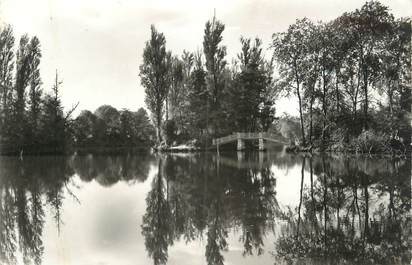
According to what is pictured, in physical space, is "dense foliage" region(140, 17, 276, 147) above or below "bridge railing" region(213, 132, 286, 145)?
above

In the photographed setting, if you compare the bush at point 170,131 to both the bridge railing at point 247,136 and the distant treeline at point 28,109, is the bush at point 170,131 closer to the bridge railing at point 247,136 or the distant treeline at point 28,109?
the bridge railing at point 247,136

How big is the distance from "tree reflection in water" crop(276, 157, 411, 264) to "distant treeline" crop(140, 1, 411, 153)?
18743mm

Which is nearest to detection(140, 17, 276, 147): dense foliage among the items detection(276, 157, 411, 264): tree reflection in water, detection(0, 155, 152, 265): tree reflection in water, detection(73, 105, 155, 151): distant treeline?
detection(73, 105, 155, 151): distant treeline

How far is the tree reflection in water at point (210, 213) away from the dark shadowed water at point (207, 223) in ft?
0.07

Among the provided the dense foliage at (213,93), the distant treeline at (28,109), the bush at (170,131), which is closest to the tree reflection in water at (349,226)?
the distant treeline at (28,109)

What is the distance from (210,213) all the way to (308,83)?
97.4 feet

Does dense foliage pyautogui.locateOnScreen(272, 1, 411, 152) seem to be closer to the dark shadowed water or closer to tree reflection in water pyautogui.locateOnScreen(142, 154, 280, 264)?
the dark shadowed water

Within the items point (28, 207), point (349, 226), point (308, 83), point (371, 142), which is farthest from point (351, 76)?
point (28, 207)

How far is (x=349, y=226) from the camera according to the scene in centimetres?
794

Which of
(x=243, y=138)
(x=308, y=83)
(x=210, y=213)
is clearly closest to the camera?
(x=210, y=213)

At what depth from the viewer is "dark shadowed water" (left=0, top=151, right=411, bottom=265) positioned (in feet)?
20.7

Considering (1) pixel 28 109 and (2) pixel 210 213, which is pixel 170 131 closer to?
(1) pixel 28 109

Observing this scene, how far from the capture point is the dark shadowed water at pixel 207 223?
632 cm

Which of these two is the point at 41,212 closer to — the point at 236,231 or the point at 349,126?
the point at 236,231
